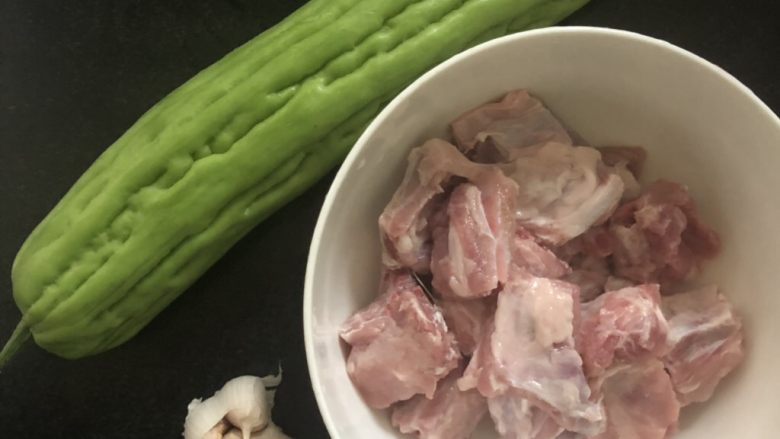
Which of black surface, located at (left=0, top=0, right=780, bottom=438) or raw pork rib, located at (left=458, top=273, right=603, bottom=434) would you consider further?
black surface, located at (left=0, top=0, right=780, bottom=438)

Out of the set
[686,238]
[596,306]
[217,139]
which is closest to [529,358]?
[596,306]

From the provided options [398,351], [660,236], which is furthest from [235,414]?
[660,236]

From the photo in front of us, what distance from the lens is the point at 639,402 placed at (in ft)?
2.83

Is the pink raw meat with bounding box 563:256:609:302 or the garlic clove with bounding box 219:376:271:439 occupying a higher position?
the garlic clove with bounding box 219:376:271:439

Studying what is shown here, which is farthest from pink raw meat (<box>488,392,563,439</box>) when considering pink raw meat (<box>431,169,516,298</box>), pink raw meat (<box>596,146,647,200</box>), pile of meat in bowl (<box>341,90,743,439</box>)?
pink raw meat (<box>596,146,647,200</box>)

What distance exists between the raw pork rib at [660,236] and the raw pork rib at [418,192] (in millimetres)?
143

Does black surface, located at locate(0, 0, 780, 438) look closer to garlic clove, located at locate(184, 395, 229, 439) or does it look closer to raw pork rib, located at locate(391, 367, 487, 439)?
garlic clove, located at locate(184, 395, 229, 439)

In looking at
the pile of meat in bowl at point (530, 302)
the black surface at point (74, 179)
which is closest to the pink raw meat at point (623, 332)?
the pile of meat in bowl at point (530, 302)

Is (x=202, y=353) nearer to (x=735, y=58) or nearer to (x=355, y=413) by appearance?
(x=355, y=413)

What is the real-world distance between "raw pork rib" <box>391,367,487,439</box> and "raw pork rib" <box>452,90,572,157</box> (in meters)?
0.24

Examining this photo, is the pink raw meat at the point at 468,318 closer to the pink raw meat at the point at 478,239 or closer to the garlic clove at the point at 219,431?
the pink raw meat at the point at 478,239

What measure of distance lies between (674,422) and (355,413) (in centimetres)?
31

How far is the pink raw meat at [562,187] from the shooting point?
87 centimetres

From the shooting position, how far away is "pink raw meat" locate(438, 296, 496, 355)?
0.87m
